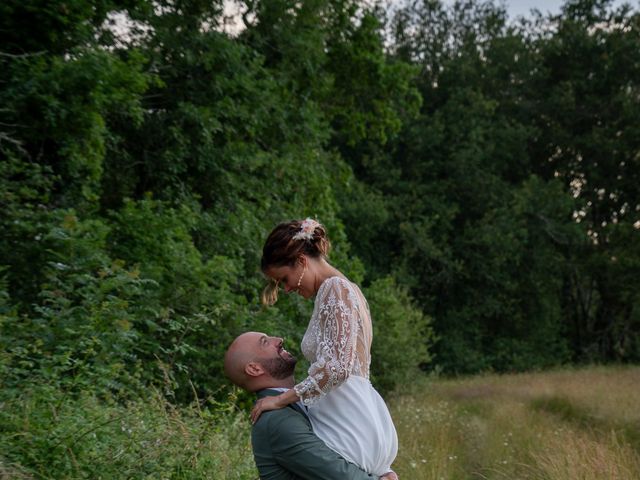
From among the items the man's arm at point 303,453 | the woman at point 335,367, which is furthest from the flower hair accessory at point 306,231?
the man's arm at point 303,453

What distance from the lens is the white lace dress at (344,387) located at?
11.8 feet

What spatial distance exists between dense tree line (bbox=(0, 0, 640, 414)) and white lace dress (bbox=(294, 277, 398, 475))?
3582mm

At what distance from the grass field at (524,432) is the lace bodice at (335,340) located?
344 cm

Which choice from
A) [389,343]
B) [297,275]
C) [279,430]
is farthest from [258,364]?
[389,343]

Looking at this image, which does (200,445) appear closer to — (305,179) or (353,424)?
(353,424)

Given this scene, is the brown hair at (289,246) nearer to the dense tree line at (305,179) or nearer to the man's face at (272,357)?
the man's face at (272,357)

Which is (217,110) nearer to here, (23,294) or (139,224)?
(139,224)

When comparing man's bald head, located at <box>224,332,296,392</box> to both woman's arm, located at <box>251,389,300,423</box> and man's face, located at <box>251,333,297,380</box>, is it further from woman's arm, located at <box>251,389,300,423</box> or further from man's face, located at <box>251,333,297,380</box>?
woman's arm, located at <box>251,389,300,423</box>

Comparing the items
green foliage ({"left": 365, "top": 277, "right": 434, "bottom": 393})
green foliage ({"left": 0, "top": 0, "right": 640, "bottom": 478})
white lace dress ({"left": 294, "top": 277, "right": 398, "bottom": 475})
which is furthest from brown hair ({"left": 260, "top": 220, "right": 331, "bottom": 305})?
green foliage ({"left": 365, "top": 277, "right": 434, "bottom": 393})

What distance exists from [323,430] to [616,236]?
2849 centimetres

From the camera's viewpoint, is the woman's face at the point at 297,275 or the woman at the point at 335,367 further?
the woman's face at the point at 297,275

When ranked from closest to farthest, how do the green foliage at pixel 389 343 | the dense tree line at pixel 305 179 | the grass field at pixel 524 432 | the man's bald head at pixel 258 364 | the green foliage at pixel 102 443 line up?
the man's bald head at pixel 258 364
the green foliage at pixel 102 443
the grass field at pixel 524 432
the dense tree line at pixel 305 179
the green foliage at pixel 389 343

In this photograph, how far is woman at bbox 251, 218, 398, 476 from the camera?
3604mm

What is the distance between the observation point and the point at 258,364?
3738 millimetres
